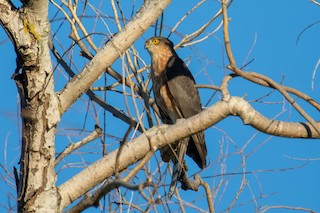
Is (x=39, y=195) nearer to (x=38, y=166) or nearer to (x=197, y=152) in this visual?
(x=38, y=166)

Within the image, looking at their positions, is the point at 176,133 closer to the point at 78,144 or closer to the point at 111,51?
the point at 111,51

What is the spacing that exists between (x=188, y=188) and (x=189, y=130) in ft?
3.25

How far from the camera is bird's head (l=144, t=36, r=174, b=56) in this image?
6.18 meters

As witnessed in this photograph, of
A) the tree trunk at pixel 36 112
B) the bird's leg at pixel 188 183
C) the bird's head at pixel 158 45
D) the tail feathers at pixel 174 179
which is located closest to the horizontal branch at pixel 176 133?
the tree trunk at pixel 36 112

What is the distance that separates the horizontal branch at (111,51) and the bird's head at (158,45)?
253 cm

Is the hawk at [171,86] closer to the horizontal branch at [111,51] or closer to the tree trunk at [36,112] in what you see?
the horizontal branch at [111,51]

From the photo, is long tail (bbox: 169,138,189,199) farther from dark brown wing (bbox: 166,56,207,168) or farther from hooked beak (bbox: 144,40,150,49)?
hooked beak (bbox: 144,40,150,49)

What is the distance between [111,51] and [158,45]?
2.70 m

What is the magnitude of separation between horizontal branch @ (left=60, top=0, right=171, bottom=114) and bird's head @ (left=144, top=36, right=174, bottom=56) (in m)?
2.53

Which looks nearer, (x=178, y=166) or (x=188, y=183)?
(x=188, y=183)

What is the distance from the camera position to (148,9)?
3.62m

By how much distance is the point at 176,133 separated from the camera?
3.37m

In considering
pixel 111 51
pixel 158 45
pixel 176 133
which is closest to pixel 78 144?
pixel 111 51

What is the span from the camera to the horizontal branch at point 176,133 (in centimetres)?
317
